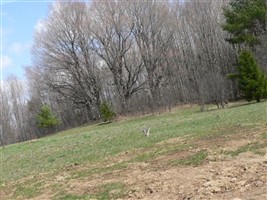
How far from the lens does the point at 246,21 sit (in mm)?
39000

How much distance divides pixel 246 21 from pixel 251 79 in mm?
10772

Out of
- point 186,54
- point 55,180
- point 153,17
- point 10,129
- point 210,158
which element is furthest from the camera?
point 10,129

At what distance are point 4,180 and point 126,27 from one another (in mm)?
38884

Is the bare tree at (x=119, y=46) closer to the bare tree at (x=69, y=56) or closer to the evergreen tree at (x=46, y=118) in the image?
the bare tree at (x=69, y=56)

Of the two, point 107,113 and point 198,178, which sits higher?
point 107,113

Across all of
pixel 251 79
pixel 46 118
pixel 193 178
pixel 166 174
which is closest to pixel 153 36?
pixel 46 118

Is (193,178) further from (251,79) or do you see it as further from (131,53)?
(131,53)

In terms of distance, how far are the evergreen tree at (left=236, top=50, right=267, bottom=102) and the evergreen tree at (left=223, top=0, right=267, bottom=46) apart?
8.60 metres

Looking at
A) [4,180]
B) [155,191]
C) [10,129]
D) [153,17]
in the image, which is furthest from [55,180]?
[10,129]

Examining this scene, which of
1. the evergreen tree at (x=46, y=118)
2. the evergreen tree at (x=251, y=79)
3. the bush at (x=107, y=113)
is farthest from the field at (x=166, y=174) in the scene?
the evergreen tree at (x=46, y=118)

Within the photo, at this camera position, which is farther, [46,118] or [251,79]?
[46,118]

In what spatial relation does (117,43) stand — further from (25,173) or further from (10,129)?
(25,173)

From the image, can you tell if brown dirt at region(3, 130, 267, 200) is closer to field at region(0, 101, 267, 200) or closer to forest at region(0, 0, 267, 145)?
field at region(0, 101, 267, 200)

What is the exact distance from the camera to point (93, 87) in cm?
5369
